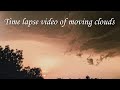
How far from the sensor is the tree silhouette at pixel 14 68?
6.69 meters

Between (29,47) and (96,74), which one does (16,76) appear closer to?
(29,47)

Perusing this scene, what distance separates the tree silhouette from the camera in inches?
263

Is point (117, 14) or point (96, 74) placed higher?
point (117, 14)

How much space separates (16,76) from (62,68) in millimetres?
711

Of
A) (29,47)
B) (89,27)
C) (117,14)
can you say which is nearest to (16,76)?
(29,47)

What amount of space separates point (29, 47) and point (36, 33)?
0.24 m

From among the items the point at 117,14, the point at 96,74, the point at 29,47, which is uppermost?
the point at 117,14

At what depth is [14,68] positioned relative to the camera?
267 inches

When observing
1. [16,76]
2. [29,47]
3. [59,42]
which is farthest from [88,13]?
[16,76]

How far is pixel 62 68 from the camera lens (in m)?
6.71
